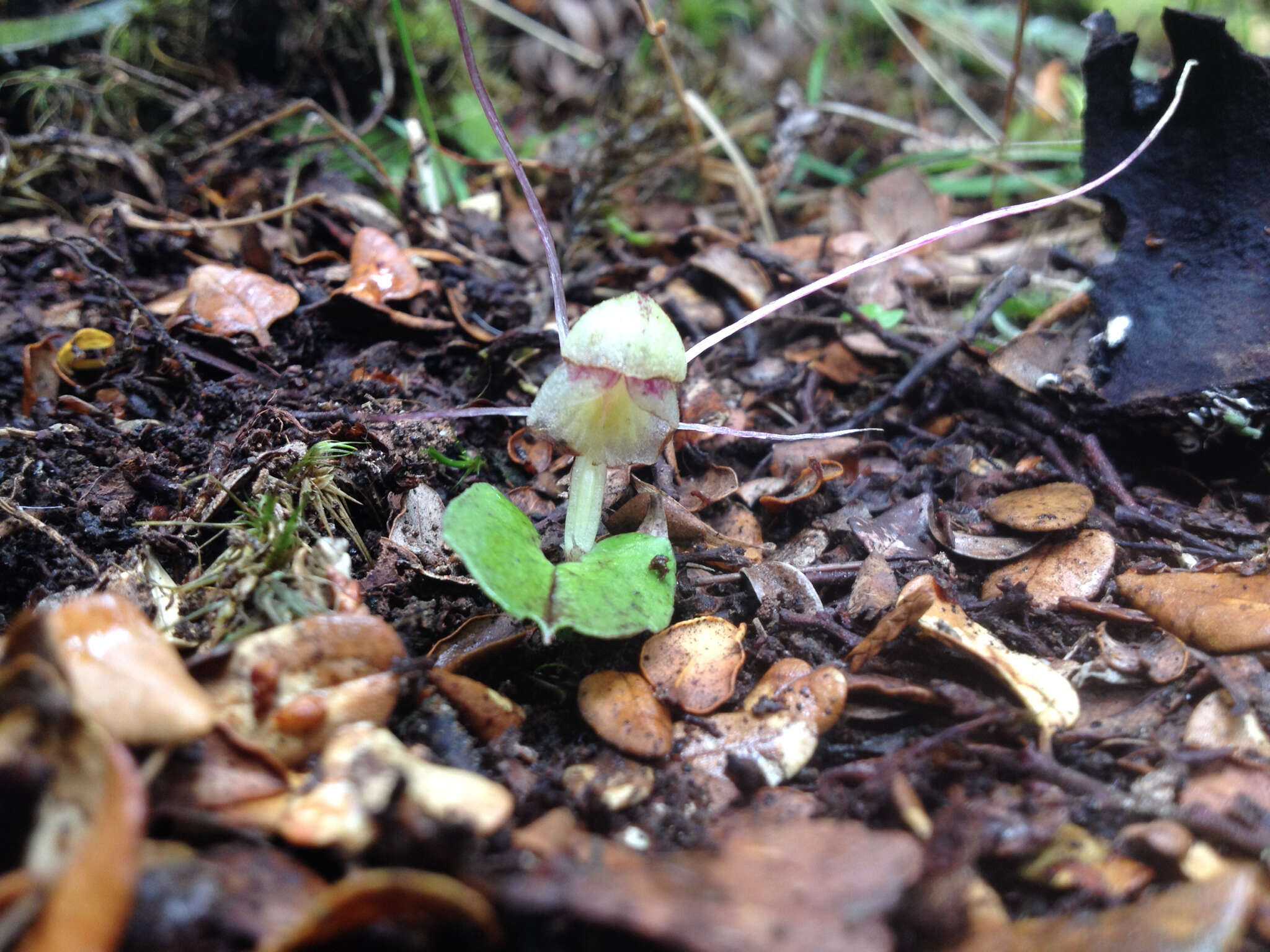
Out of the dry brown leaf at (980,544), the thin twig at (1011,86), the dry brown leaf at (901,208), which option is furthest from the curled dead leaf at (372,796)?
the thin twig at (1011,86)

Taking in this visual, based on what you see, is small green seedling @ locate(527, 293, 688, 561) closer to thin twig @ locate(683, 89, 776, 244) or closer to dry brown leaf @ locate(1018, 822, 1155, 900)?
dry brown leaf @ locate(1018, 822, 1155, 900)

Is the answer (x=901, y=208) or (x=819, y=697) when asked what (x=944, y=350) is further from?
(x=819, y=697)

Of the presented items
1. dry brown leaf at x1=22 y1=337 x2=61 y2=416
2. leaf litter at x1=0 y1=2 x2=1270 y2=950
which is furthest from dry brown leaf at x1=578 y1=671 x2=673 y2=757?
dry brown leaf at x1=22 y1=337 x2=61 y2=416

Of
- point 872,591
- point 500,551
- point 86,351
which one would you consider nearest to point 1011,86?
point 872,591

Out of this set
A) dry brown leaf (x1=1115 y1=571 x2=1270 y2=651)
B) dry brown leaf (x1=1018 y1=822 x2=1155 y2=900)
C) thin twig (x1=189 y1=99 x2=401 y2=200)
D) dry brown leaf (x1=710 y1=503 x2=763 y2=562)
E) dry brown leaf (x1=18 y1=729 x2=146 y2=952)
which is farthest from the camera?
thin twig (x1=189 y1=99 x2=401 y2=200)

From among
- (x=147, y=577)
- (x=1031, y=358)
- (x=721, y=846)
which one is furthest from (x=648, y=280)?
(x=721, y=846)

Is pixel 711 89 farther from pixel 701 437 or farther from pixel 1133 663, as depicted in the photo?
pixel 1133 663

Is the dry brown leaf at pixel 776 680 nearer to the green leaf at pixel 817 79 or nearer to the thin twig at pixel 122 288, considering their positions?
the thin twig at pixel 122 288

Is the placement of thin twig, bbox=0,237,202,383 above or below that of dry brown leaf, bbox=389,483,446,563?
above
